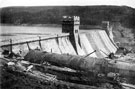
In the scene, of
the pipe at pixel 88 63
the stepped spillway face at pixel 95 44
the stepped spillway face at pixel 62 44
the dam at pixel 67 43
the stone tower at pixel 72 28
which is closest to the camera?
the pipe at pixel 88 63

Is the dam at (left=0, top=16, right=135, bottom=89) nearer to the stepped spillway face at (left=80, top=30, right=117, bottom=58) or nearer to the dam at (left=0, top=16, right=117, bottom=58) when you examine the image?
the dam at (left=0, top=16, right=117, bottom=58)

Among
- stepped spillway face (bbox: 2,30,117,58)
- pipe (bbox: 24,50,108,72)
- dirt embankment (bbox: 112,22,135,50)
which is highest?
pipe (bbox: 24,50,108,72)

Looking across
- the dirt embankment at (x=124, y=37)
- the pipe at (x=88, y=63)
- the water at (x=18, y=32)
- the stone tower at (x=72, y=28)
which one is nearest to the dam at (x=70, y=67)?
the pipe at (x=88, y=63)

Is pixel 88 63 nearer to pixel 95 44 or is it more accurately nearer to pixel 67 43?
pixel 67 43

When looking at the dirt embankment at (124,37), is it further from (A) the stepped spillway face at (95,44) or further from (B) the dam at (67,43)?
(B) the dam at (67,43)

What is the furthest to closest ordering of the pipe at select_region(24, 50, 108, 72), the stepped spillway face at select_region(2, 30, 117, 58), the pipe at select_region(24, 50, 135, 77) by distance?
1. the stepped spillway face at select_region(2, 30, 117, 58)
2. the pipe at select_region(24, 50, 108, 72)
3. the pipe at select_region(24, 50, 135, 77)

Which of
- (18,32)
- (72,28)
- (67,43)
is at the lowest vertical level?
(18,32)

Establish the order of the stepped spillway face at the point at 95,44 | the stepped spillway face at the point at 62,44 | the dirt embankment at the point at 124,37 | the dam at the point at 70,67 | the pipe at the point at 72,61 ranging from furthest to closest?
the dirt embankment at the point at 124,37, the stepped spillway face at the point at 95,44, the stepped spillway face at the point at 62,44, the pipe at the point at 72,61, the dam at the point at 70,67

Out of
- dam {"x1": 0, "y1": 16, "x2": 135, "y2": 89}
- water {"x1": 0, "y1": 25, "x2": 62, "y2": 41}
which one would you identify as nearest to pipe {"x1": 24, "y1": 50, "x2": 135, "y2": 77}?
dam {"x1": 0, "y1": 16, "x2": 135, "y2": 89}

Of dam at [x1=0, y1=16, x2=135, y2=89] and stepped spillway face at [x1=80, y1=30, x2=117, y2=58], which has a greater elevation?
dam at [x1=0, y1=16, x2=135, y2=89]

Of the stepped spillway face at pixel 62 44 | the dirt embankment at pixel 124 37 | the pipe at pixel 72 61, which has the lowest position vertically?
the dirt embankment at pixel 124 37

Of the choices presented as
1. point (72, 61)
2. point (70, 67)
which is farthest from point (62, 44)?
point (70, 67)

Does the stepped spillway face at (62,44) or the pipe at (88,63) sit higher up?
the pipe at (88,63)
